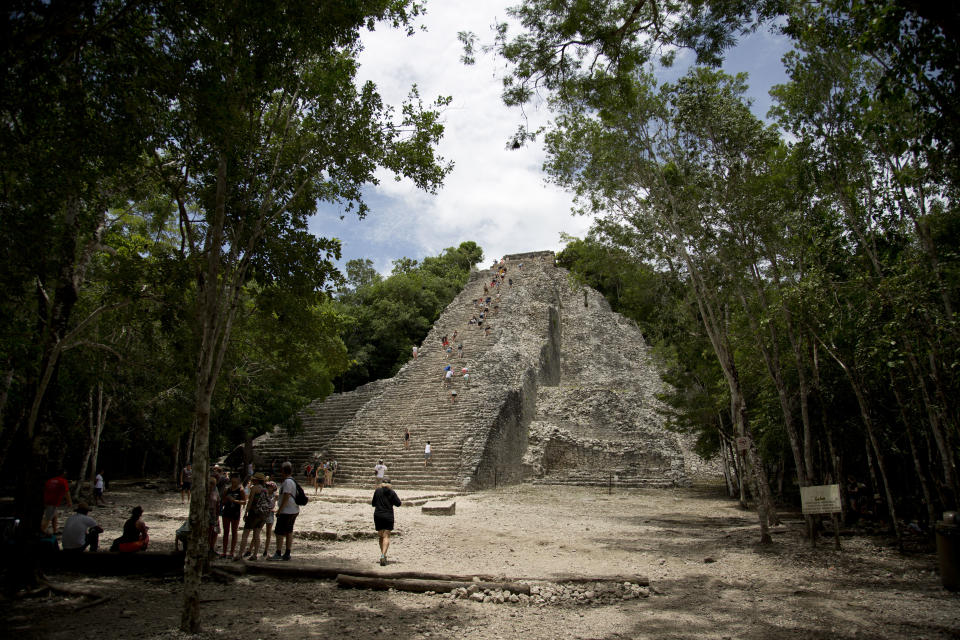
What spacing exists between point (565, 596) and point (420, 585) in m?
1.55

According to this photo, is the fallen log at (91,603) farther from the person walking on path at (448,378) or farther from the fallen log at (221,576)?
the person walking on path at (448,378)

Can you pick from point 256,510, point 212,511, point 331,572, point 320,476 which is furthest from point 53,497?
point 320,476

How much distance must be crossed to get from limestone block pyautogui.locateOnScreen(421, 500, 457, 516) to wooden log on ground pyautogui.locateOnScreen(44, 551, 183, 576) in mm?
6492

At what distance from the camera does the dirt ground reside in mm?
4852

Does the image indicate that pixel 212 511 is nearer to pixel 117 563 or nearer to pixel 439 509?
pixel 117 563

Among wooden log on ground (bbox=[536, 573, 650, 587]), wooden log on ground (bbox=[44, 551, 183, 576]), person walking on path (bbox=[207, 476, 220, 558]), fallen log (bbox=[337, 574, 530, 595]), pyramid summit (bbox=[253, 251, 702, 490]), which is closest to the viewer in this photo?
fallen log (bbox=[337, 574, 530, 595])

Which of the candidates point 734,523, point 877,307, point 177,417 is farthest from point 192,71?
point 734,523

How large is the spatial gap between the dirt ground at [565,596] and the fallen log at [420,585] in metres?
0.13

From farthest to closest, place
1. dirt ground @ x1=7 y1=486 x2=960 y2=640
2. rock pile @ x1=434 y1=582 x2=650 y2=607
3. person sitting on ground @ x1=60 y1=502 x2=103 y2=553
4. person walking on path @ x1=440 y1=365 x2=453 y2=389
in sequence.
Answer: person walking on path @ x1=440 y1=365 x2=453 y2=389, person sitting on ground @ x1=60 y1=502 x2=103 y2=553, rock pile @ x1=434 y1=582 x2=650 y2=607, dirt ground @ x1=7 y1=486 x2=960 y2=640

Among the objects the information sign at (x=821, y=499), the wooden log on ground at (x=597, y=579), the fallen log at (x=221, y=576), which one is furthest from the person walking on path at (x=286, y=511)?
the information sign at (x=821, y=499)

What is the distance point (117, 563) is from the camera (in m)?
6.71

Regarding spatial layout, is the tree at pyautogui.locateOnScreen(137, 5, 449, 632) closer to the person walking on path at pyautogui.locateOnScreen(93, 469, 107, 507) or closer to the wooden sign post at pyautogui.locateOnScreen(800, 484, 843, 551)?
the wooden sign post at pyautogui.locateOnScreen(800, 484, 843, 551)

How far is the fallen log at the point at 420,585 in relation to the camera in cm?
612

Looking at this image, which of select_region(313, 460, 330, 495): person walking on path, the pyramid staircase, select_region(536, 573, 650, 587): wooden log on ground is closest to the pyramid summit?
the pyramid staircase
